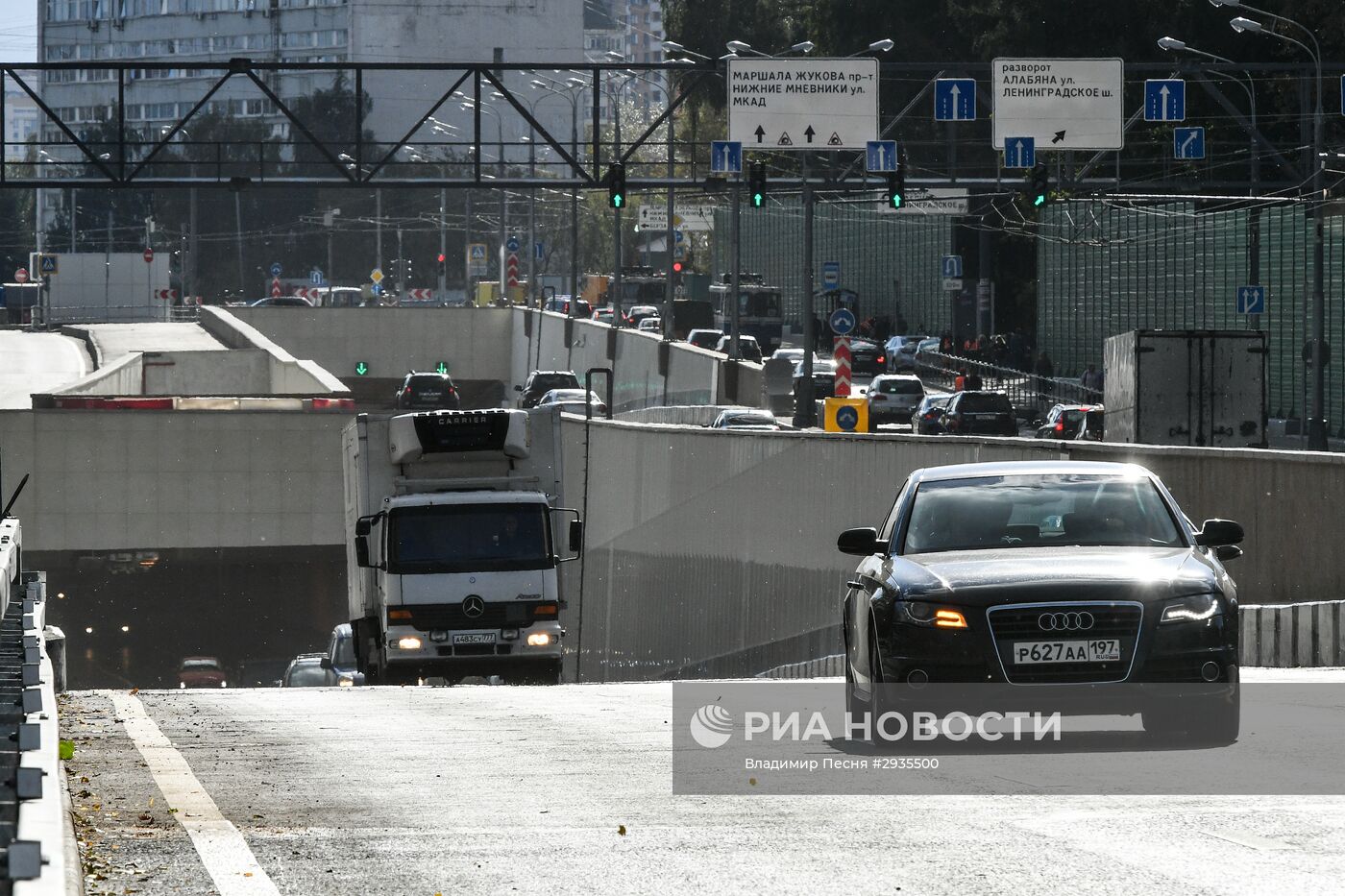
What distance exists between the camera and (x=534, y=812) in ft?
29.8

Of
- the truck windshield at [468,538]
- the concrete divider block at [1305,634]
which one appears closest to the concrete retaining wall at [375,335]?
the truck windshield at [468,538]

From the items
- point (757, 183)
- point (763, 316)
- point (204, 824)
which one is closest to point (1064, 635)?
point (204, 824)

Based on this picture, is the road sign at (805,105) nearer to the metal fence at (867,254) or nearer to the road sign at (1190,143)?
the road sign at (1190,143)

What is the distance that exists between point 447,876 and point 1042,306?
242ft

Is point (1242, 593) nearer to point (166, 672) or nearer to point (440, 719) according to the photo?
point (440, 719)

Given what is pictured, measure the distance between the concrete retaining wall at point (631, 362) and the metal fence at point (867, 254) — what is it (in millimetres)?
8163

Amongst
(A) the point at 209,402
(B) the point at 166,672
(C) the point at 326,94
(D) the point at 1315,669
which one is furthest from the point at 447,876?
(C) the point at 326,94

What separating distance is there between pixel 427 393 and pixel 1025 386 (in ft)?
63.3

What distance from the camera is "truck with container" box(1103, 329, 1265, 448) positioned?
37469 millimetres

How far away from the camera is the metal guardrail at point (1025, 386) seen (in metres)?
66.2

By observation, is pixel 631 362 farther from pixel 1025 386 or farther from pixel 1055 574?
pixel 1055 574

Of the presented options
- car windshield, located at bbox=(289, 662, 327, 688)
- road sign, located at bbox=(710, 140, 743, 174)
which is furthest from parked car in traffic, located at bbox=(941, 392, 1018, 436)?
car windshield, located at bbox=(289, 662, 327, 688)

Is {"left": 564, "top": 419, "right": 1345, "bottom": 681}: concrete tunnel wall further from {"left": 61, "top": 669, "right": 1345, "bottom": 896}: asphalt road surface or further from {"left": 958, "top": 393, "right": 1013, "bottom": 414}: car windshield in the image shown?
{"left": 958, "top": 393, "right": 1013, "bottom": 414}: car windshield

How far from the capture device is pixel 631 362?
74.4 metres
